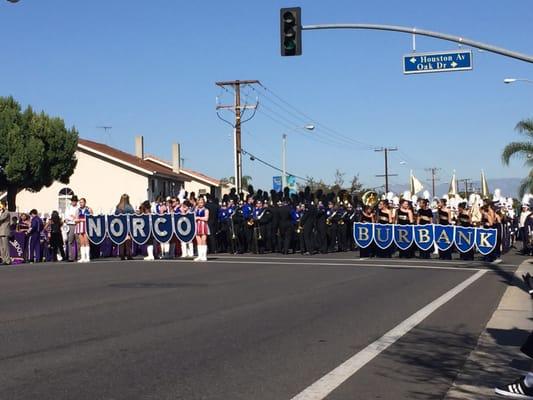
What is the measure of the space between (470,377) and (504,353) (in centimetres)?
129

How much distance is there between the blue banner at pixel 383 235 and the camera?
23.9m

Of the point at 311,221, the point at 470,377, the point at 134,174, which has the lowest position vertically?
the point at 470,377

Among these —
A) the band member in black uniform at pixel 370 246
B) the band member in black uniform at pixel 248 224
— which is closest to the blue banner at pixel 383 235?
the band member in black uniform at pixel 370 246

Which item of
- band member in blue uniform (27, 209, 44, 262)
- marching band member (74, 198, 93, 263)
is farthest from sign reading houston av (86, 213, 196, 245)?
band member in blue uniform (27, 209, 44, 262)

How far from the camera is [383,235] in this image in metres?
24.0

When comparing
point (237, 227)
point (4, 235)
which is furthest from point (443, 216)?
point (4, 235)

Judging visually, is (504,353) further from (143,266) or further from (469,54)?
(469,54)

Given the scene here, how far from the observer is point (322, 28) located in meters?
20.9

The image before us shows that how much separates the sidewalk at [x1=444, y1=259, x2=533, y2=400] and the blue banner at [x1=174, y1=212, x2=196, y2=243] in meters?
13.5

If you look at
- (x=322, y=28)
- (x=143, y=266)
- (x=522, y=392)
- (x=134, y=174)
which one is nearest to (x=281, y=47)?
(x=322, y=28)

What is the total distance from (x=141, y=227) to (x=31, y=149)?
25359 mm

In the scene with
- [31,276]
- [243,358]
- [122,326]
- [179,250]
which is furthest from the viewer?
[179,250]

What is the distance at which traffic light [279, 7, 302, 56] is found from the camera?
68.0 feet

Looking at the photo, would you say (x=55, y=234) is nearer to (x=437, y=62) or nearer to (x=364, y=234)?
(x=364, y=234)
